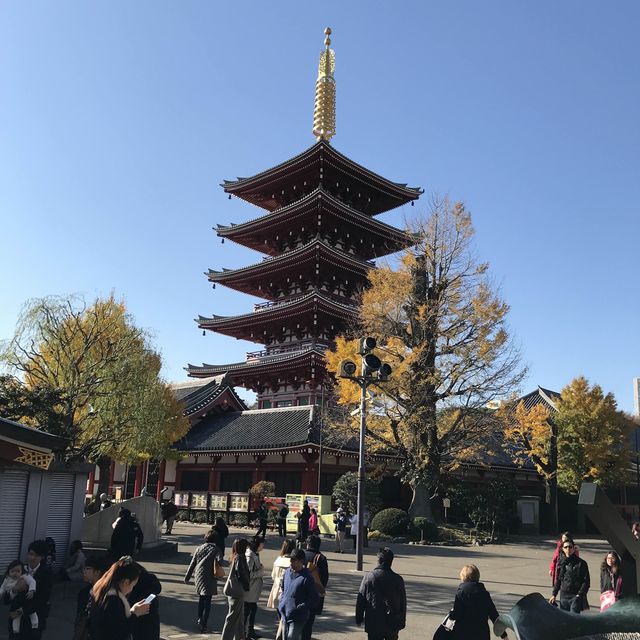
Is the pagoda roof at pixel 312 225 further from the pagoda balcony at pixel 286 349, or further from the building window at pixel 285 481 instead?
the building window at pixel 285 481

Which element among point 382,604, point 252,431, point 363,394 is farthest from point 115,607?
point 252,431

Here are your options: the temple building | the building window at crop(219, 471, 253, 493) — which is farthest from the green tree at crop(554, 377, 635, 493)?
the building window at crop(219, 471, 253, 493)

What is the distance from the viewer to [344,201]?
41.3 meters

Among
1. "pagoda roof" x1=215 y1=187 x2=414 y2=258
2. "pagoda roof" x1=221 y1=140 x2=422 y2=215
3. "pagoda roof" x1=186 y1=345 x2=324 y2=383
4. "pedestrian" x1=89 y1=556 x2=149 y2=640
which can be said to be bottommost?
"pedestrian" x1=89 y1=556 x2=149 y2=640

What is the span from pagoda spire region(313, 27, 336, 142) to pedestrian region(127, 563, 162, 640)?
39538 mm

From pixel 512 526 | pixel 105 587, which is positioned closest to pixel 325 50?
pixel 512 526

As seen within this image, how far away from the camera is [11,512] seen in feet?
40.7

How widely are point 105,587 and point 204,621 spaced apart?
16.4 feet

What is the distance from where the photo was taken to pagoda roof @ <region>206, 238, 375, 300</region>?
35.8m

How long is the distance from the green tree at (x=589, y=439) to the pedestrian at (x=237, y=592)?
32175 millimetres

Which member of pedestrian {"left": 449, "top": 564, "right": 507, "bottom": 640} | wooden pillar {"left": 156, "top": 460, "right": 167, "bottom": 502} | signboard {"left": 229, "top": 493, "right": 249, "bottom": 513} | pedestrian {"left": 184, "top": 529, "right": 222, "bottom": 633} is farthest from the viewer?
wooden pillar {"left": 156, "top": 460, "right": 167, "bottom": 502}

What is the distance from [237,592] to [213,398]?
3093 centimetres

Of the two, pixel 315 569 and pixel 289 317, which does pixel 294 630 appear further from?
pixel 289 317

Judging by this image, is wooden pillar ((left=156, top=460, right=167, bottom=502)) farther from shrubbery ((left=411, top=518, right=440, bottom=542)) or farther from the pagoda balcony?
shrubbery ((left=411, top=518, right=440, bottom=542))
